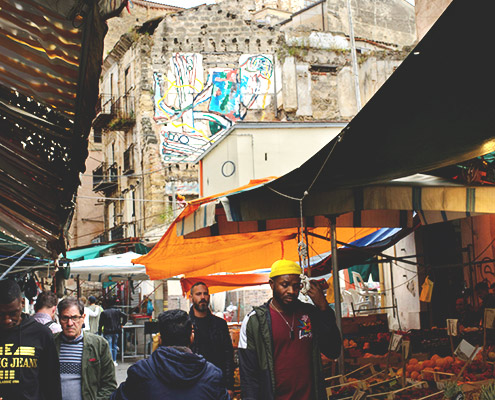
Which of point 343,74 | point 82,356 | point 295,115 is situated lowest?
point 82,356

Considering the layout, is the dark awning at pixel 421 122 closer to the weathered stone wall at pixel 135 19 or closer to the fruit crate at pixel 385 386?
the fruit crate at pixel 385 386

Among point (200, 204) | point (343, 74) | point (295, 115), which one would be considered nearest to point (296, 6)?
point (343, 74)

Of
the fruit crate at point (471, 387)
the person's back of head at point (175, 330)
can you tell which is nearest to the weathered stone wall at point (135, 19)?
the fruit crate at point (471, 387)

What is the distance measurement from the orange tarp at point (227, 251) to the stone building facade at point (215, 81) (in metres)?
17.4

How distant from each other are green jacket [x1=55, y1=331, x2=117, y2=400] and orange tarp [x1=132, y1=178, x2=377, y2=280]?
8.99 ft

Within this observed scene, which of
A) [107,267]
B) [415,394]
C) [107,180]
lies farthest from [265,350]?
[107,180]

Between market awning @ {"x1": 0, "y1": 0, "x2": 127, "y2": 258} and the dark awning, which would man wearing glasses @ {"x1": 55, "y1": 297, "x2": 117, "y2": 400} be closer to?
market awning @ {"x1": 0, "y1": 0, "x2": 127, "y2": 258}

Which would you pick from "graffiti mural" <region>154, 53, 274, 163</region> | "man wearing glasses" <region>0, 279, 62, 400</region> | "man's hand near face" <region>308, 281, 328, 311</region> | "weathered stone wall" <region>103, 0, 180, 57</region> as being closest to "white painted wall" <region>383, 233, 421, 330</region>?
"man's hand near face" <region>308, 281, 328, 311</region>

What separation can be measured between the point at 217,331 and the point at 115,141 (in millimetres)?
29641

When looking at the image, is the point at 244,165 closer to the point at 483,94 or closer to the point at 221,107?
the point at 221,107

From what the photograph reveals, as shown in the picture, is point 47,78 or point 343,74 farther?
point 343,74

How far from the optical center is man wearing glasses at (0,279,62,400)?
167 inches

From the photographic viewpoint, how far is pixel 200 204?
6.44 meters

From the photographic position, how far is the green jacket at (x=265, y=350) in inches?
183
